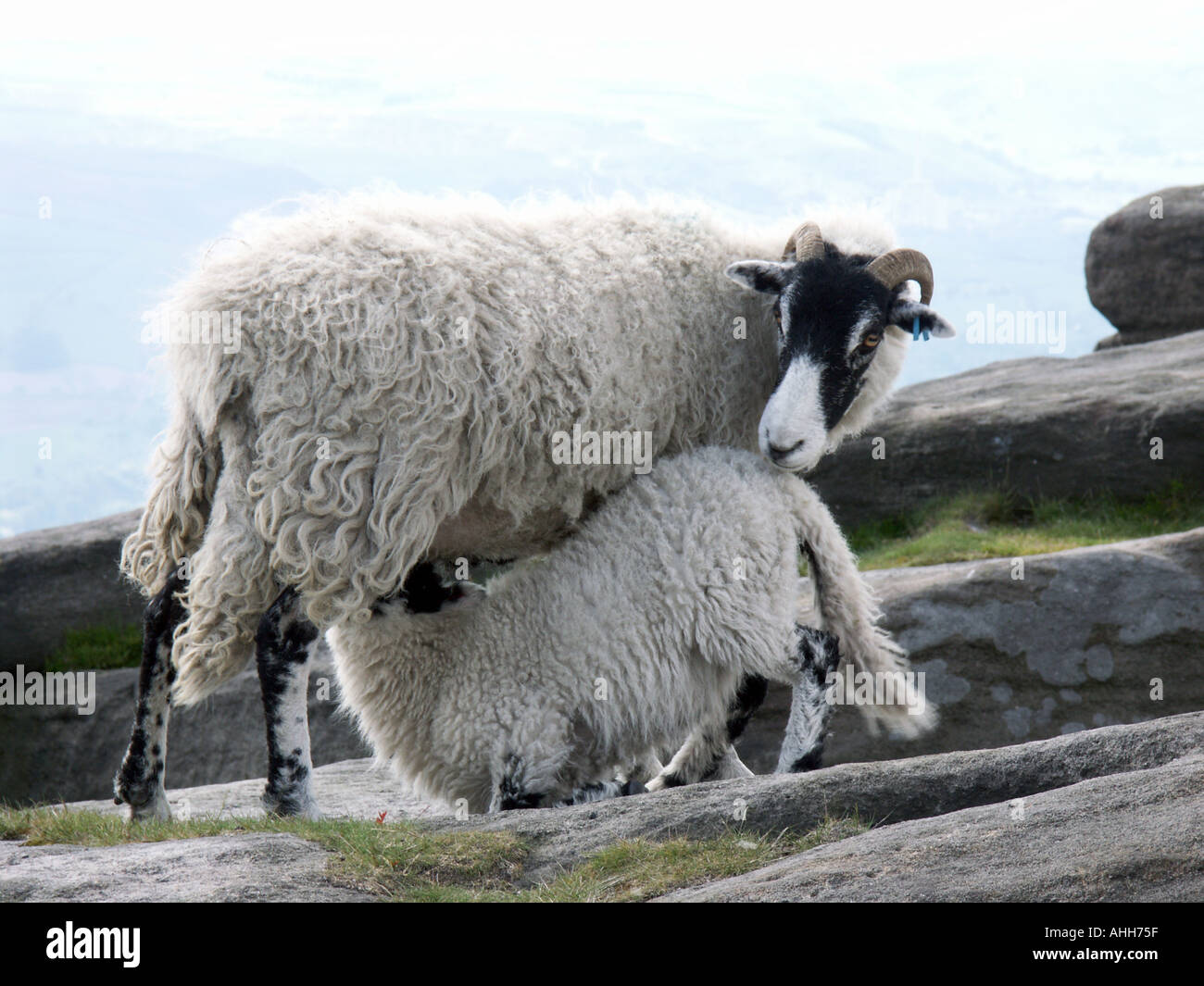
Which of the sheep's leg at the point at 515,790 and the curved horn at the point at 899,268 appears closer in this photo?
the sheep's leg at the point at 515,790

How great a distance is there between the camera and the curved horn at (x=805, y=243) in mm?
5625

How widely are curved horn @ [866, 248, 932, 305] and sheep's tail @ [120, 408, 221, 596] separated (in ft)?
9.90

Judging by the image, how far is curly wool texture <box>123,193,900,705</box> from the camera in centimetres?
473

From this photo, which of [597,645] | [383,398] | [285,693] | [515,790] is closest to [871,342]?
[597,645]

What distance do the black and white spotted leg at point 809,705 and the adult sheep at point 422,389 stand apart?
2.58 ft

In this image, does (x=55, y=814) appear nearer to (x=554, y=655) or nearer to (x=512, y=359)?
(x=554, y=655)

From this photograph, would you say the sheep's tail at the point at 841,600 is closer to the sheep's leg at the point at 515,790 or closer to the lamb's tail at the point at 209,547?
the sheep's leg at the point at 515,790

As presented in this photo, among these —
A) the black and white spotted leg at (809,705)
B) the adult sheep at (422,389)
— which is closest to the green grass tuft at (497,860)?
the adult sheep at (422,389)

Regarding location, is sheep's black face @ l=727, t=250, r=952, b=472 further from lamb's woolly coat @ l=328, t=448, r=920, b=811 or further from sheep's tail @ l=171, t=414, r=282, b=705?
sheep's tail @ l=171, t=414, r=282, b=705

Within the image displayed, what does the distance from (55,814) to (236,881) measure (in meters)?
1.51

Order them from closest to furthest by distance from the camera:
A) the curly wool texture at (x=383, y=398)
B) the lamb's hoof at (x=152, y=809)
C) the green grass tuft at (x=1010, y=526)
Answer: the curly wool texture at (x=383, y=398) → the lamb's hoof at (x=152, y=809) → the green grass tuft at (x=1010, y=526)

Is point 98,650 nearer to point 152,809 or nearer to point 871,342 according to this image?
point 152,809

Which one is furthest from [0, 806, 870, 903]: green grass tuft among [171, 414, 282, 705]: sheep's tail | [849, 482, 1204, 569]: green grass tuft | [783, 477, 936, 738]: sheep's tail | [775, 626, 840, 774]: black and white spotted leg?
[849, 482, 1204, 569]: green grass tuft

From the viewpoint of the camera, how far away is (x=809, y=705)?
5340mm
